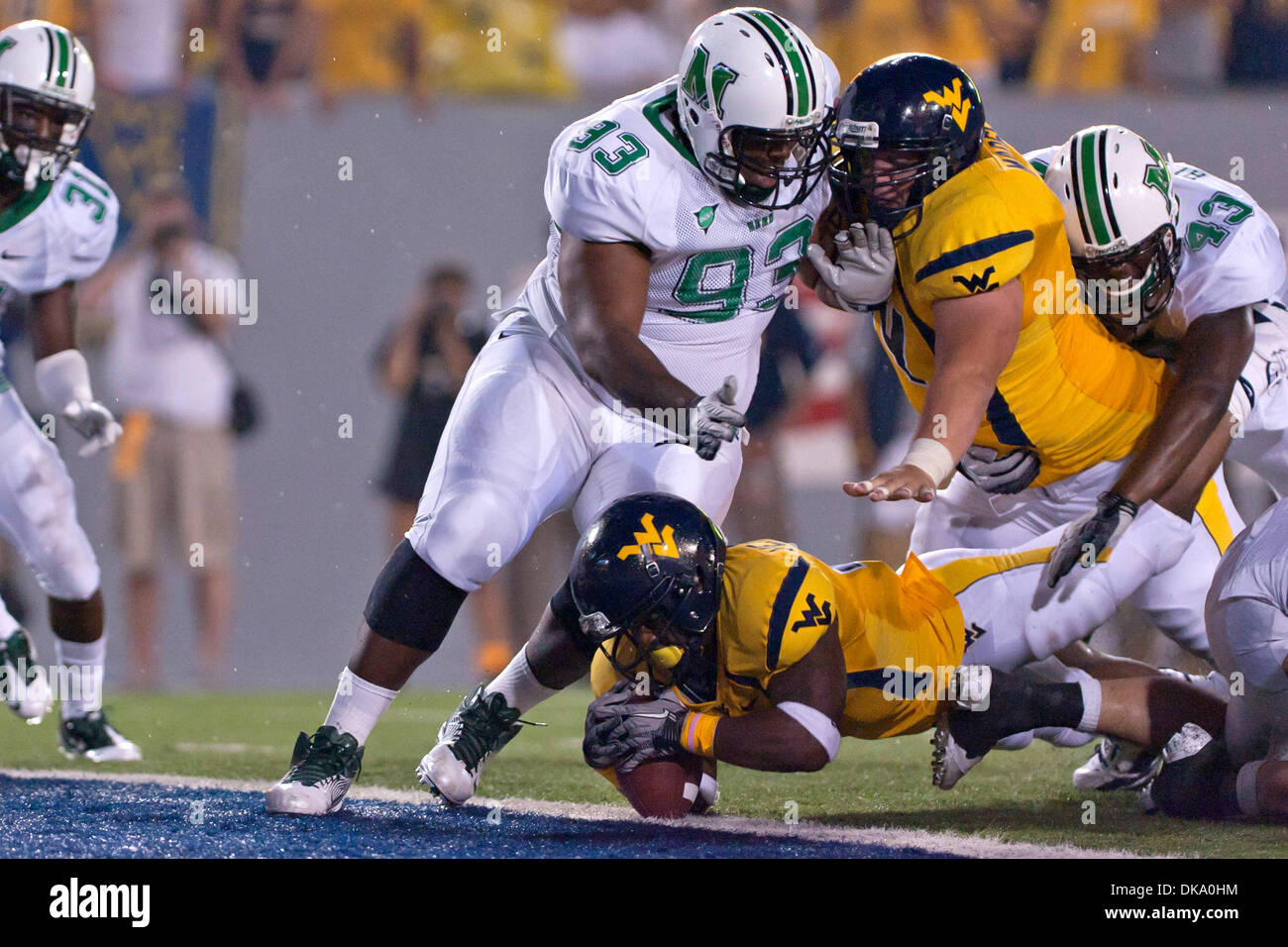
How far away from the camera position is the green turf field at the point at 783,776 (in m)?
3.15

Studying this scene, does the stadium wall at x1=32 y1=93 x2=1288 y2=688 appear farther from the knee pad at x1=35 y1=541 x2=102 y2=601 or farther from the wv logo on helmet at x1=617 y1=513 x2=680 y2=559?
the wv logo on helmet at x1=617 y1=513 x2=680 y2=559

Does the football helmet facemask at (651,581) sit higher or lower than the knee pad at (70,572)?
higher

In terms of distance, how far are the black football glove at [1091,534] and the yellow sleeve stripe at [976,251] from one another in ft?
1.97

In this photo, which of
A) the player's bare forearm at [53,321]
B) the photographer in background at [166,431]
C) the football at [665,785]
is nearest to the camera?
the football at [665,785]

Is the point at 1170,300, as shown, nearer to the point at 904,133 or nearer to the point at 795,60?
the point at 904,133

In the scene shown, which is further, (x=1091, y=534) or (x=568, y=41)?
(x=568, y=41)

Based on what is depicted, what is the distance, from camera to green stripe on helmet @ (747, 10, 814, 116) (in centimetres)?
321

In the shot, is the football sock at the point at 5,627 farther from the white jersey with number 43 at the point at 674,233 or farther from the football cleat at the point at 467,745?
the white jersey with number 43 at the point at 674,233

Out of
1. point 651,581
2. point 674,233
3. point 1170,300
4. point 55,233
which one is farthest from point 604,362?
point 55,233

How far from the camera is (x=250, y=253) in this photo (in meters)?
6.98

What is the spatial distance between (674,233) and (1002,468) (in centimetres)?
→ 91

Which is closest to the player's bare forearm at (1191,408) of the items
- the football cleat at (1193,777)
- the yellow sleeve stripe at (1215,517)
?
the yellow sleeve stripe at (1215,517)

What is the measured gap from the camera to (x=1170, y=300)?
359 centimetres

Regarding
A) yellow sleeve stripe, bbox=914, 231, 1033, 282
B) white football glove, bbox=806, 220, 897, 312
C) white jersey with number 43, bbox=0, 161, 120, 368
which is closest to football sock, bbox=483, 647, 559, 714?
white football glove, bbox=806, 220, 897, 312
